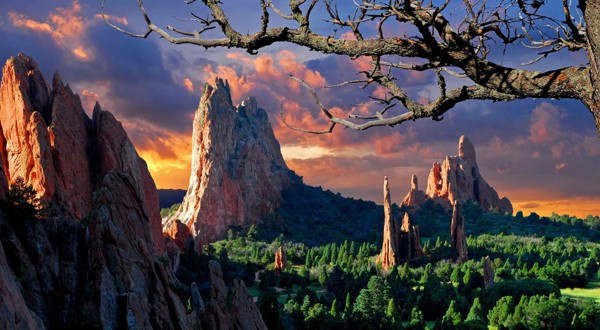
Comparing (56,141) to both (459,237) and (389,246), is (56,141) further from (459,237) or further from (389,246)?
(459,237)

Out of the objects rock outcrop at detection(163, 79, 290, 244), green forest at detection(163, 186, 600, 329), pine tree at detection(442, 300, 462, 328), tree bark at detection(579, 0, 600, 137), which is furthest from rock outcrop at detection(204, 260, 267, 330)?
rock outcrop at detection(163, 79, 290, 244)

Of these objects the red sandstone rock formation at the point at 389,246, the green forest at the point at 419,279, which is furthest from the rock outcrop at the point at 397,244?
the green forest at the point at 419,279

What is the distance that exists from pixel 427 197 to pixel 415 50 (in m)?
151

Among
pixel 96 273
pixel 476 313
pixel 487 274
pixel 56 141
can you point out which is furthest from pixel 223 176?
pixel 96 273

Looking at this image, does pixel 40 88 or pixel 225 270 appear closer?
pixel 40 88

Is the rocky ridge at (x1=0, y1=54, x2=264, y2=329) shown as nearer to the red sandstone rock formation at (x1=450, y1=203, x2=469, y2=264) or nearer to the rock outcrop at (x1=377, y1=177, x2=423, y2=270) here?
the rock outcrop at (x1=377, y1=177, x2=423, y2=270)

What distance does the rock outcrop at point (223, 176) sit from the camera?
130 m

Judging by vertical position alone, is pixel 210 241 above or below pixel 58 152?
below

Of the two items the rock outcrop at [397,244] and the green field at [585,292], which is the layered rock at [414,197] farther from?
the green field at [585,292]

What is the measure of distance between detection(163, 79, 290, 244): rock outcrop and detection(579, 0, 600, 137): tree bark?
120m

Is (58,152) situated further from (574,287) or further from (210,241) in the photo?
(210,241)

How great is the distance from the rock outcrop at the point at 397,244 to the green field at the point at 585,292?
24814 mm

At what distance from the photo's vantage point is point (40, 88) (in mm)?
53375

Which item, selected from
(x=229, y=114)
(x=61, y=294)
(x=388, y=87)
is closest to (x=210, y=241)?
(x=229, y=114)
